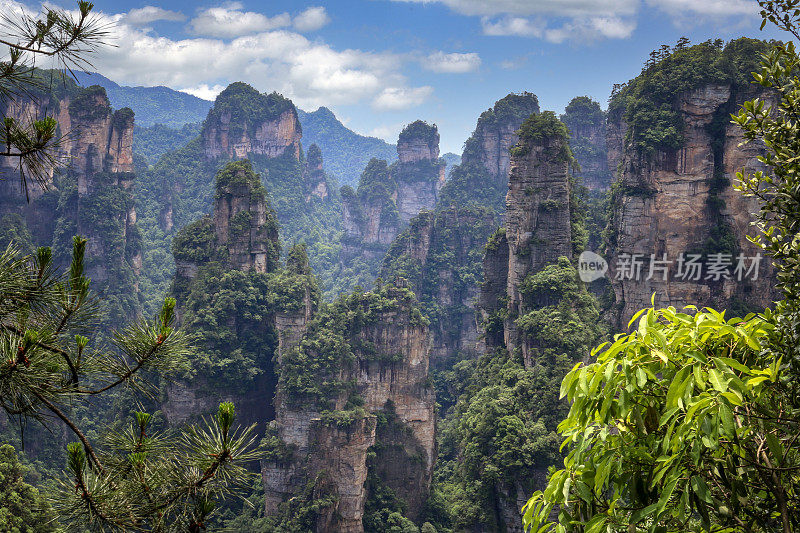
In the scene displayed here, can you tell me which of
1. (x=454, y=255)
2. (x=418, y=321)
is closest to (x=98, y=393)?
(x=418, y=321)

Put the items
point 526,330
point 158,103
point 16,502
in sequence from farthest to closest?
1. point 158,103
2. point 526,330
3. point 16,502

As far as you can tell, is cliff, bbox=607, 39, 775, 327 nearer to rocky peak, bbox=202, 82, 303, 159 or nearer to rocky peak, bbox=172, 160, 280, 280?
rocky peak, bbox=172, 160, 280, 280

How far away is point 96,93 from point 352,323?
Result: 35029 mm

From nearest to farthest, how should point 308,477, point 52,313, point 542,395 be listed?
point 52,313 → point 542,395 → point 308,477

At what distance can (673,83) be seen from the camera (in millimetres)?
26750

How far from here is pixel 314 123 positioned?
154625mm

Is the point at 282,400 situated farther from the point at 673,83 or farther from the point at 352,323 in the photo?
the point at 673,83

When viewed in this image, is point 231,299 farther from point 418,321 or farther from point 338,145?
point 338,145

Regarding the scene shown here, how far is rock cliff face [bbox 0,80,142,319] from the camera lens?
46.3 metres

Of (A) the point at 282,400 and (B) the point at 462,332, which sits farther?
(B) the point at 462,332

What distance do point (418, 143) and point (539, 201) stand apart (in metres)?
51.4

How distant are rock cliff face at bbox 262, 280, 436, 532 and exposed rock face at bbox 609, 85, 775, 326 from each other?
1107 centimetres

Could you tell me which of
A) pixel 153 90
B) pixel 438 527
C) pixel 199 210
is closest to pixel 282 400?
pixel 438 527
